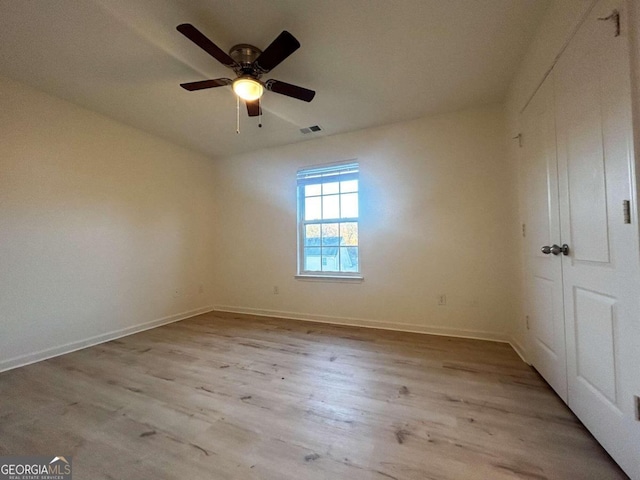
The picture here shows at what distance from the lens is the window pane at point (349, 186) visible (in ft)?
11.5

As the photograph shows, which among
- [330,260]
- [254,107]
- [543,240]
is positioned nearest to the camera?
[543,240]

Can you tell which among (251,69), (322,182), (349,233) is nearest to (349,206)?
(349,233)

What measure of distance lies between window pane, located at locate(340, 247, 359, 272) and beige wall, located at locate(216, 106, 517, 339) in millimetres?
172

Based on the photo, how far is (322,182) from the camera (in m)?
3.69

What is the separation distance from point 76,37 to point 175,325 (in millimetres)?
3031

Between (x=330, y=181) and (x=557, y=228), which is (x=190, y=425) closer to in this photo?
(x=557, y=228)

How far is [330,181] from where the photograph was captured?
3.64m

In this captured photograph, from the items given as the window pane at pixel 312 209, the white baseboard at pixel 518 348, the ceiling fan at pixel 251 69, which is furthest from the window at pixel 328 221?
the white baseboard at pixel 518 348

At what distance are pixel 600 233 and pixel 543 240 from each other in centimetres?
66

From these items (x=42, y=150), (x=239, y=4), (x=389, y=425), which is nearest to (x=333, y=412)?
(x=389, y=425)

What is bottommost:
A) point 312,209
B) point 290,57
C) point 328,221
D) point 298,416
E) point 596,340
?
A: point 298,416

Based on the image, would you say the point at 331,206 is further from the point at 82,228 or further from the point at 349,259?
the point at 82,228

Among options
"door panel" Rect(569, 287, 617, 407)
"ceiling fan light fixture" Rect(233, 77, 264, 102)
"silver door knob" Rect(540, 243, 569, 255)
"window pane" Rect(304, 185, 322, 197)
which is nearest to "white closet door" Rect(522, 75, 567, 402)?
"silver door knob" Rect(540, 243, 569, 255)

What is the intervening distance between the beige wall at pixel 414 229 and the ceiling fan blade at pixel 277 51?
180 centimetres
